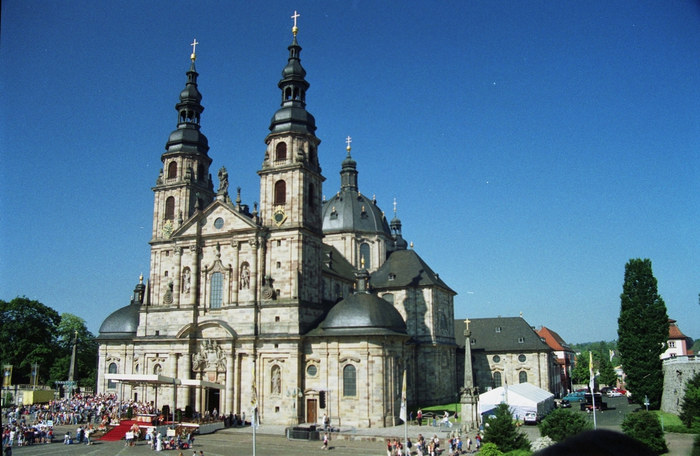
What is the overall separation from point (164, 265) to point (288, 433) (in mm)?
23429

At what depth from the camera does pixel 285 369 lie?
2068 inches

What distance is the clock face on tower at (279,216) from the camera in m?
55.0

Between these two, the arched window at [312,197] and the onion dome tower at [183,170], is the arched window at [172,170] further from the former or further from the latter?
the arched window at [312,197]

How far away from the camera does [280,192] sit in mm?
55969

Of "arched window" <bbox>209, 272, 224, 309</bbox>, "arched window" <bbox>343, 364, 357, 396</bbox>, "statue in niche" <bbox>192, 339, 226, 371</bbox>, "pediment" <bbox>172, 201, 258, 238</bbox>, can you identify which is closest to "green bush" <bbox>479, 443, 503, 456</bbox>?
"arched window" <bbox>343, 364, 357, 396</bbox>

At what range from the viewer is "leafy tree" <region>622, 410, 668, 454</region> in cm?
3139

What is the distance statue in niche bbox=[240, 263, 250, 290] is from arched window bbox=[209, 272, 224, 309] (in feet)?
7.90

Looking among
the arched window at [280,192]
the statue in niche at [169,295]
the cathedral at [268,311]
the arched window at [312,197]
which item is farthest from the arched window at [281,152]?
the statue in niche at [169,295]

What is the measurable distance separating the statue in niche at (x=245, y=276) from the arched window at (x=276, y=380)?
763 cm

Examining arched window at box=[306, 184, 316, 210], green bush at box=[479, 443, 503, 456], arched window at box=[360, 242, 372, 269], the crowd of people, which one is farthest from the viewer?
arched window at box=[360, 242, 372, 269]

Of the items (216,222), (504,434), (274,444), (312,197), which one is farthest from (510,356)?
(504,434)

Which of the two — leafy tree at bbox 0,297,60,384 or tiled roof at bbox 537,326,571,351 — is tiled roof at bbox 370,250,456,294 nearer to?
tiled roof at bbox 537,326,571,351

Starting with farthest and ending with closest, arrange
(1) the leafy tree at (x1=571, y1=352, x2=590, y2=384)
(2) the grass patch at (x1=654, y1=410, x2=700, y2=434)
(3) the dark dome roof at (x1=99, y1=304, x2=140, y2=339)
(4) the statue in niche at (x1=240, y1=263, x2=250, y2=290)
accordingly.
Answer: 1. (1) the leafy tree at (x1=571, y1=352, x2=590, y2=384)
2. (3) the dark dome roof at (x1=99, y1=304, x2=140, y2=339)
3. (4) the statue in niche at (x1=240, y1=263, x2=250, y2=290)
4. (2) the grass patch at (x1=654, y1=410, x2=700, y2=434)

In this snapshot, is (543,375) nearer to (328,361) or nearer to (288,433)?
(328,361)
